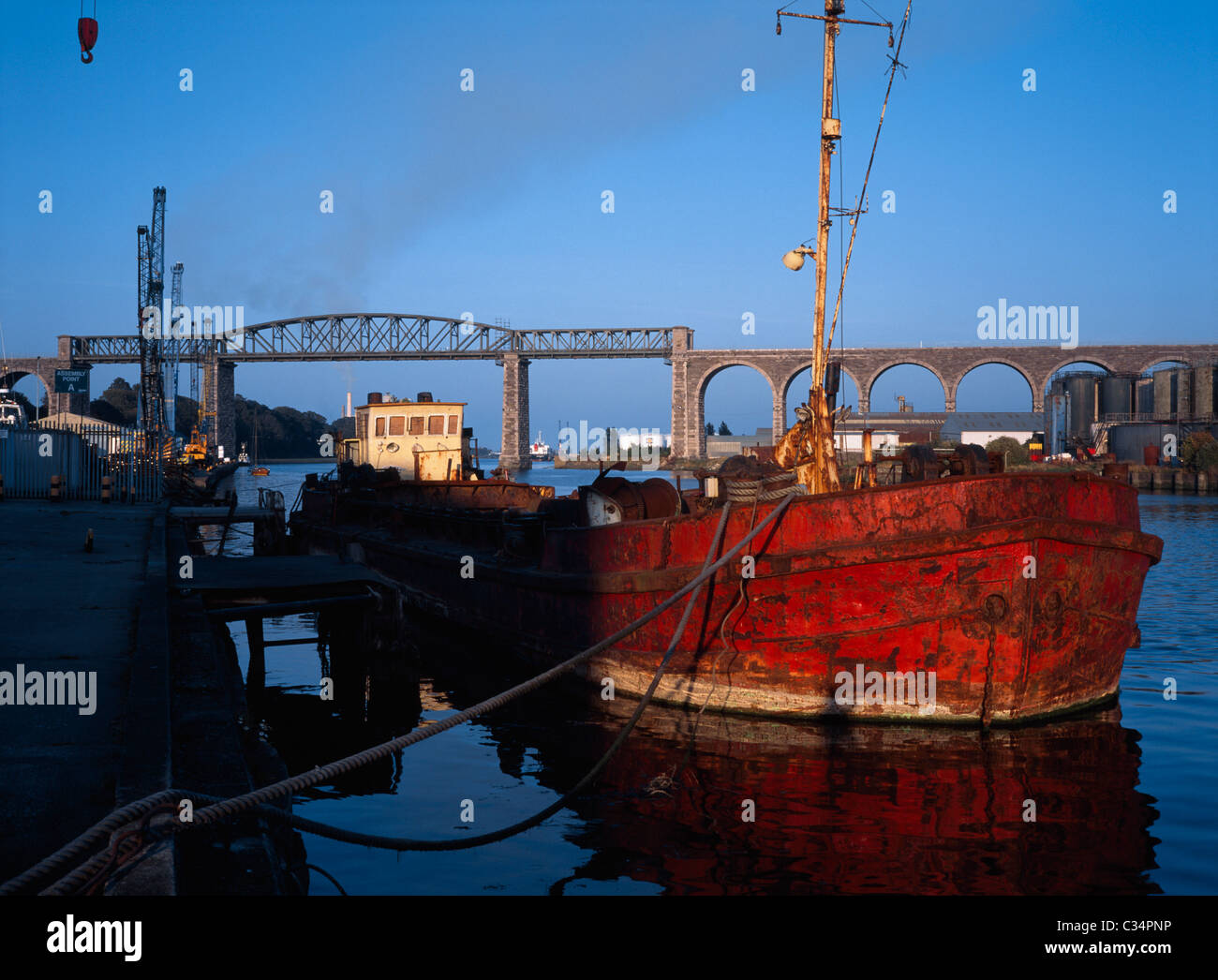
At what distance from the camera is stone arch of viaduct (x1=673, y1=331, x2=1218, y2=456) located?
317 feet

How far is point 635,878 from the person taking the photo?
656 cm

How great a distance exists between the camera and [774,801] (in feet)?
25.9

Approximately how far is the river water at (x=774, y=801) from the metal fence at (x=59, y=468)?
2029 centimetres

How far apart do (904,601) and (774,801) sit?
231cm

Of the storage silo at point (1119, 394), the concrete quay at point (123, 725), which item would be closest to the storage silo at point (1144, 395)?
the storage silo at point (1119, 394)

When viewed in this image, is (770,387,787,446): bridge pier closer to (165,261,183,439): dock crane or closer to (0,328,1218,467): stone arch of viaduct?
(0,328,1218,467): stone arch of viaduct

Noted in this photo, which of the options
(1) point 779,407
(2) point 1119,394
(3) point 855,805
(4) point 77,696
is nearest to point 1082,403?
(2) point 1119,394

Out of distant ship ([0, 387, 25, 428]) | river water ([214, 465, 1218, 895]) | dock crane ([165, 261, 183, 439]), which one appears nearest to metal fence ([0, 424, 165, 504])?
distant ship ([0, 387, 25, 428])

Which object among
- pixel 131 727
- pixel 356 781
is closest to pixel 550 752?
pixel 356 781

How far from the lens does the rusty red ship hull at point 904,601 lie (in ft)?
28.6

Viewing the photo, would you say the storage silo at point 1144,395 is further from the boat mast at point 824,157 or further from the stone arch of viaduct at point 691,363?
the boat mast at point 824,157

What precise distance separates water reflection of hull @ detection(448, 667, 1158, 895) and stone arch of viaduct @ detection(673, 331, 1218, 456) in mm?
94198

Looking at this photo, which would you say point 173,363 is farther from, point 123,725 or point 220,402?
point 123,725
